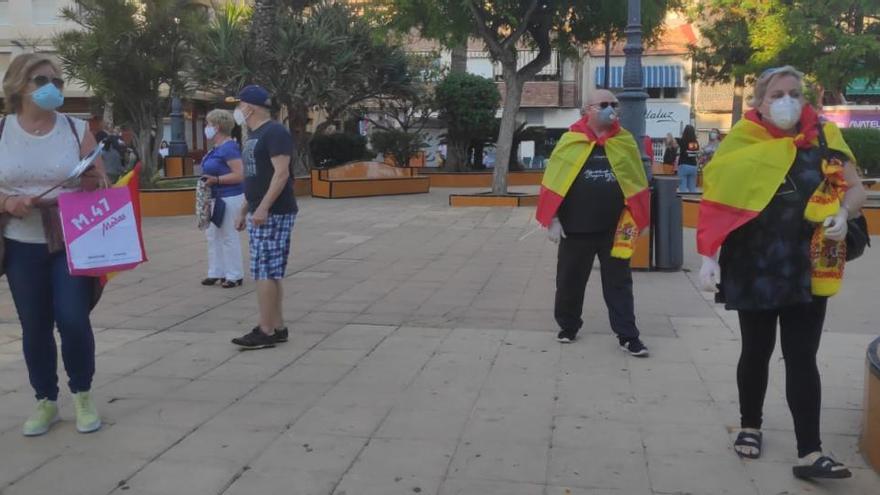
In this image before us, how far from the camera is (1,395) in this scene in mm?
4840

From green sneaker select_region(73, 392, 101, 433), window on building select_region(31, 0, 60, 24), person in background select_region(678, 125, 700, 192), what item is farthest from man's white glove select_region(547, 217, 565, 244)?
window on building select_region(31, 0, 60, 24)

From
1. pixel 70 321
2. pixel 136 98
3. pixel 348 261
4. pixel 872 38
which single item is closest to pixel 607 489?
pixel 70 321

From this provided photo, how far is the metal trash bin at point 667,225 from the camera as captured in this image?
887cm

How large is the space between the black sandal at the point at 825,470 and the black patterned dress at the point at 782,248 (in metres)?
0.68

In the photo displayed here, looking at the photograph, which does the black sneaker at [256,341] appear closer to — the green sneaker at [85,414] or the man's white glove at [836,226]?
the green sneaker at [85,414]

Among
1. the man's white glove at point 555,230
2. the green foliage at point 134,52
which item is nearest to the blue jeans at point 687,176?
the green foliage at point 134,52

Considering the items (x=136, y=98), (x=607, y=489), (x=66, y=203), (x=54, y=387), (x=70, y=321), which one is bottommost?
(x=607, y=489)

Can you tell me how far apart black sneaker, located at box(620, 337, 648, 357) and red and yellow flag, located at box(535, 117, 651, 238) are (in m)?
0.76

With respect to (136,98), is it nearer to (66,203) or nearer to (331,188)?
(331,188)

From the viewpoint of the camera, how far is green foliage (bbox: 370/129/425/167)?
23891 mm

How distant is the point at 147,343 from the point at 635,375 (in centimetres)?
342

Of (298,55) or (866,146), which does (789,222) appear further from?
(866,146)

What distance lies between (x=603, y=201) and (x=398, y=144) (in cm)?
1851

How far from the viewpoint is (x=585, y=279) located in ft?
19.4
